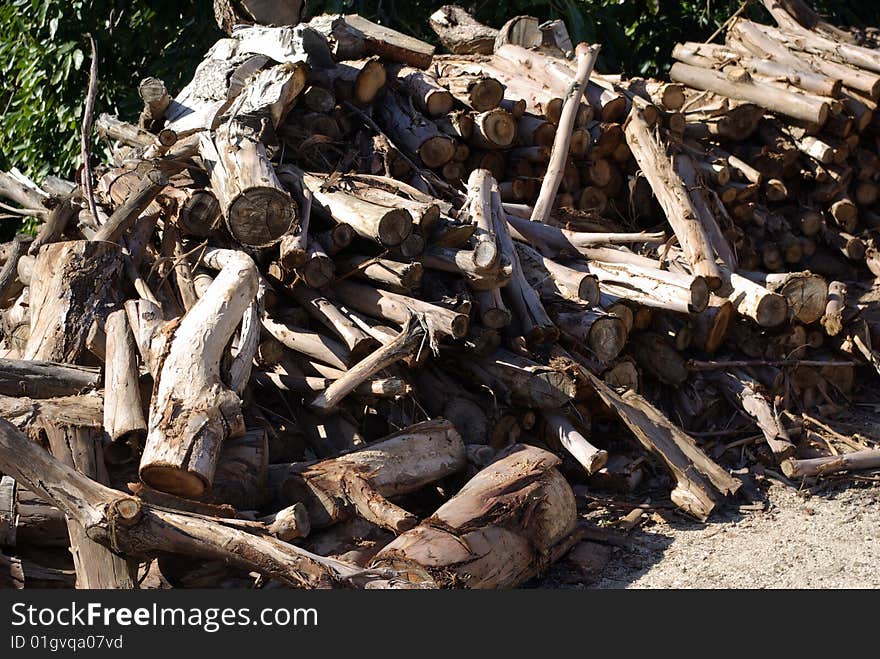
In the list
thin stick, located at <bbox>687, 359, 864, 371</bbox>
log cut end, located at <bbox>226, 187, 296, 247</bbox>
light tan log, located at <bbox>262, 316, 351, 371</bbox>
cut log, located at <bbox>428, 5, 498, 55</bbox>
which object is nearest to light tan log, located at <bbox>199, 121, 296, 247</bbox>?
log cut end, located at <bbox>226, 187, 296, 247</bbox>

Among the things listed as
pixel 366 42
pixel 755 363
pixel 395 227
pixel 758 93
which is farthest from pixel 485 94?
pixel 755 363

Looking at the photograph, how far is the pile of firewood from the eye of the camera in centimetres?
402

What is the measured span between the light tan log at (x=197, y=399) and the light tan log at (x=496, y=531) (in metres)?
0.77

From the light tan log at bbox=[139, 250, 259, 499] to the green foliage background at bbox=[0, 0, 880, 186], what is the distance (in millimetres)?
4892

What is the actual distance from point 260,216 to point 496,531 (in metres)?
1.99

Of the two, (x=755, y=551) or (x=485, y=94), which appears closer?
(x=755, y=551)

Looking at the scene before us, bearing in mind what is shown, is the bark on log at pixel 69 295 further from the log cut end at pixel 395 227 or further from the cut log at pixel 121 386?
the log cut end at pixel 395 227

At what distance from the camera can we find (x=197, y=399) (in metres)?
4.11

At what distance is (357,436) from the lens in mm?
4809

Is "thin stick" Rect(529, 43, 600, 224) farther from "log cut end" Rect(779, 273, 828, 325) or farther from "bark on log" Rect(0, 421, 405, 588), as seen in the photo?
"bark on log" Rect(0, 421, 405, 588)

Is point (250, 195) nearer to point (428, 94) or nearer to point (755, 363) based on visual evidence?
point (428, 94)

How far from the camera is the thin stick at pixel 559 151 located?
648cm

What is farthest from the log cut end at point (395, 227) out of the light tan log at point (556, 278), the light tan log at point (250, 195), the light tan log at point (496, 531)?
the light tan log at point (496, 531)

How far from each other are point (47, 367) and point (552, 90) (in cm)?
385
